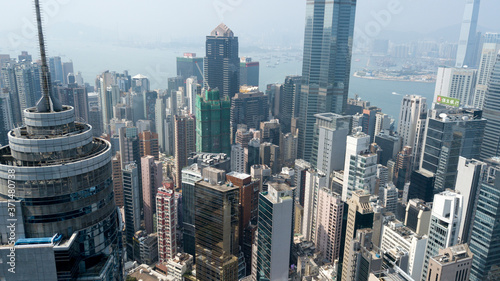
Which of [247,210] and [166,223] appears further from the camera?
[166,223]

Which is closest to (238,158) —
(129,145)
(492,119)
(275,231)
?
(129,145)

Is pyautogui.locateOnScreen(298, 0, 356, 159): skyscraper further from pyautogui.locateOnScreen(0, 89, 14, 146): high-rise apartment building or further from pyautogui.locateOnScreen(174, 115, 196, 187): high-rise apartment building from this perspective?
pyautogui.locateOnScreen(0, 89, 14, 146): high-rise apartment building

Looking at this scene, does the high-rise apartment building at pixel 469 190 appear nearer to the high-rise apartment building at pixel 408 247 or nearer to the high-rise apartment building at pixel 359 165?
the high-rise apartment building at pixel 359 165

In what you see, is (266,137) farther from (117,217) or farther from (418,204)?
(117,217)

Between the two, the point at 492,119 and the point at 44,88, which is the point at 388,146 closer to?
the point at 492,119

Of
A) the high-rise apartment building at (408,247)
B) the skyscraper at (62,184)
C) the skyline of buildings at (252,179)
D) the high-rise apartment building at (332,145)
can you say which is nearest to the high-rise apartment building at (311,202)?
the skyline of buildings at (252,179)

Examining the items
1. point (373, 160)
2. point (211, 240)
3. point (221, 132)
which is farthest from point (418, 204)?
point (221, 132)
